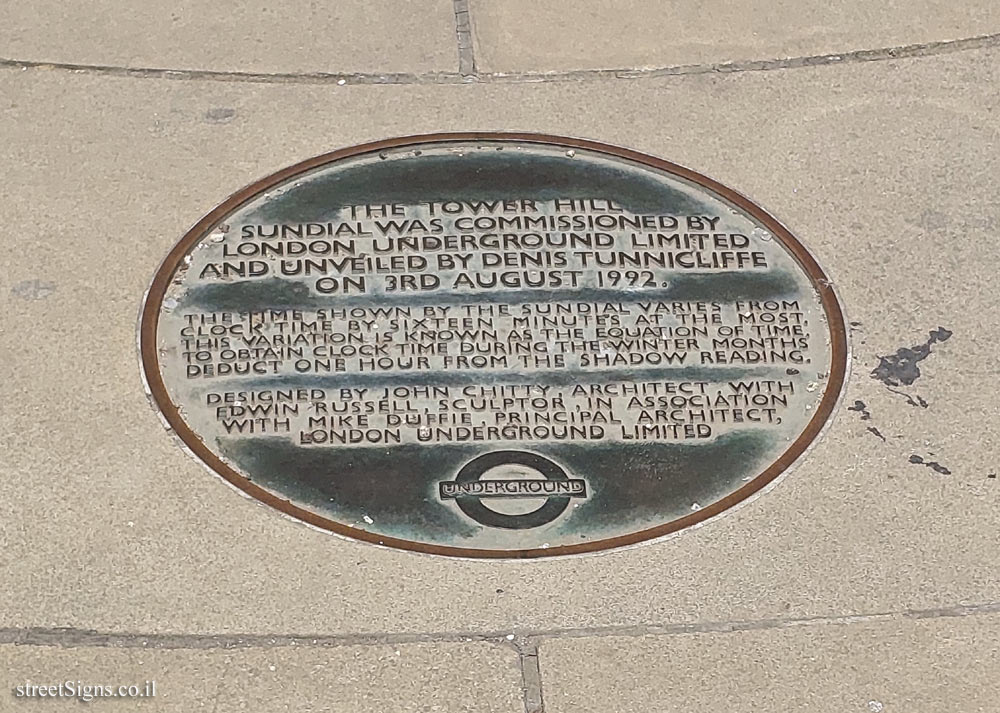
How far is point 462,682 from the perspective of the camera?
255 cm

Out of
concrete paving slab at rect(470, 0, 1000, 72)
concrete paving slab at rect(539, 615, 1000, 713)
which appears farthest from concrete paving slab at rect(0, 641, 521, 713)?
concrete paving slab at rect(470, 0, 1000, 72)

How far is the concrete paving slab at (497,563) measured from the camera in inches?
105

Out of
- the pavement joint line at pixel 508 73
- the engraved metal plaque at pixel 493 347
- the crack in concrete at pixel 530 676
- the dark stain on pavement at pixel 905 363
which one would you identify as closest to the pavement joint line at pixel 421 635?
the crack in concrete at pixel 530 676

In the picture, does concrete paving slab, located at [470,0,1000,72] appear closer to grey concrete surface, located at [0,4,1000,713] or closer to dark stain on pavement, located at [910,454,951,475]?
grey concrete surface, located at [0,4,1000,713]

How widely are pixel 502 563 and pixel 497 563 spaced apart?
1 cm

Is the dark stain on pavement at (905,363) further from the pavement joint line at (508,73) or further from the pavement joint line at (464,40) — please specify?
the pavement joint line at (464,40)

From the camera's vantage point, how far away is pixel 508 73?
3.74 m

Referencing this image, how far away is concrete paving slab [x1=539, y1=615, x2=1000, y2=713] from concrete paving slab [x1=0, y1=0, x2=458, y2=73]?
1.82 metres

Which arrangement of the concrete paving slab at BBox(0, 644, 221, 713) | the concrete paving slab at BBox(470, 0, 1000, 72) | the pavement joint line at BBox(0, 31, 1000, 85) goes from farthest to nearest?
the concrete paving slab at BBox(470, 0, 1000, 72) < the pavement joint line at BBox(0, 31, 1000, 85) < the concrete paving slab at BBox(0, 644, 221, 713)

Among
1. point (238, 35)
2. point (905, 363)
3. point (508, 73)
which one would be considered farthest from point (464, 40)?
point (905, 363)

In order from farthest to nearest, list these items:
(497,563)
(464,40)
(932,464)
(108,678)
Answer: (464,40) < (932,464) < (497,563) < (108,678)

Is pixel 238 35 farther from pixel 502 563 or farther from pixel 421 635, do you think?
pixel 421 635

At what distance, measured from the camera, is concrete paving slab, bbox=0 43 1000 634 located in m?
2.67

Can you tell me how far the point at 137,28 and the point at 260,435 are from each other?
58.9 inches
